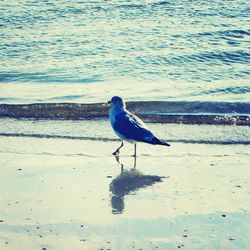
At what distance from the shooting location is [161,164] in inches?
287

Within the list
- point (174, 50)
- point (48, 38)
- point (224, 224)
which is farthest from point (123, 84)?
point (224, 224)

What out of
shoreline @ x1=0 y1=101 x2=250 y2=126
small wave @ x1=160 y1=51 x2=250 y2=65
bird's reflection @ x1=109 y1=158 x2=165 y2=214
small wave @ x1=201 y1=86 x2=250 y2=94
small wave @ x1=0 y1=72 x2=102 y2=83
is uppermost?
bird's reflection @ x1=109 y1=158 x2=165 y2=214

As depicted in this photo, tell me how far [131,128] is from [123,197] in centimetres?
169

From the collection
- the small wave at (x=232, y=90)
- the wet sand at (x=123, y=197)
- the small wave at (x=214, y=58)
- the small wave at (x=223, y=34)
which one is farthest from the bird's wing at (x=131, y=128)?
the small wave at (x=223, y=34)

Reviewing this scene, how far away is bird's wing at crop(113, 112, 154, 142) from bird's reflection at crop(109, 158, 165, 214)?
1.88 ft

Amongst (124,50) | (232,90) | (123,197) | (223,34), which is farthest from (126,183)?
(223,34)

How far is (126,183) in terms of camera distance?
6676 mm

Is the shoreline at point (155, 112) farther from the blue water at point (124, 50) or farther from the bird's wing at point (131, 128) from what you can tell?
the bird's wing at point (131, 128)

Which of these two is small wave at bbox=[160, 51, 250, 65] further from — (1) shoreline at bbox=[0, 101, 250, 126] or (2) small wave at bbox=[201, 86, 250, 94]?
(1) shoreline at bbox=[0, 101, 250, 126]

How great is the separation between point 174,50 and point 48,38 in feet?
9.06

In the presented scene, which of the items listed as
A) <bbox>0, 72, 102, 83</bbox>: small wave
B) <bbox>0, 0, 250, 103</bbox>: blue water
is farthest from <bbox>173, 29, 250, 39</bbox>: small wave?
<bbox>0, 72, 102, 83</bbox>: small wave

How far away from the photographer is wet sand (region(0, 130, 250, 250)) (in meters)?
5.23

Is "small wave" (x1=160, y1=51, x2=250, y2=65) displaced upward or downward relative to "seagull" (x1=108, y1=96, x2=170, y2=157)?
downward

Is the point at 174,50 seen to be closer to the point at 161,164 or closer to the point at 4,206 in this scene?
the point at 161,164
